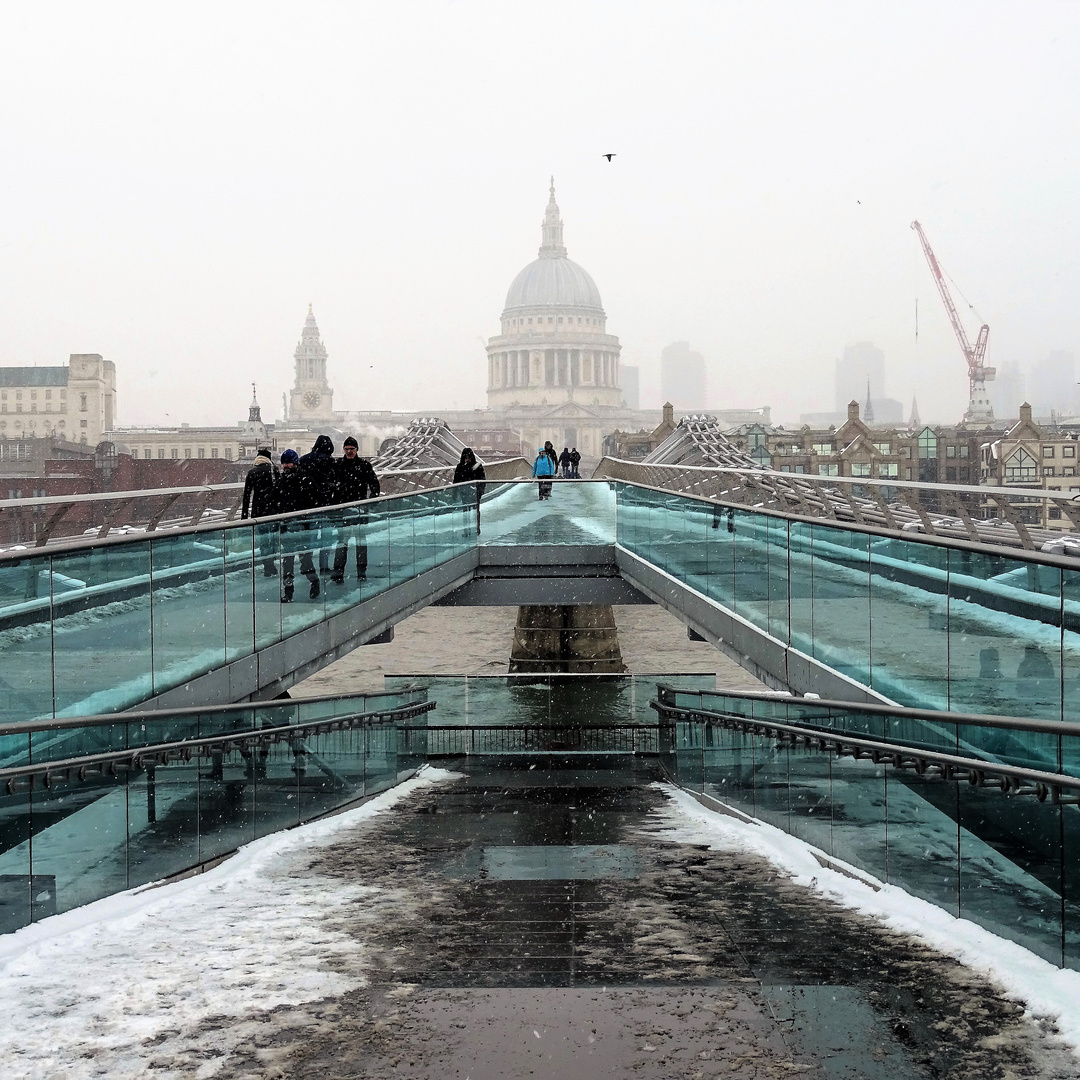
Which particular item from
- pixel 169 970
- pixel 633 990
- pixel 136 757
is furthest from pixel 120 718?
pixel 633 990

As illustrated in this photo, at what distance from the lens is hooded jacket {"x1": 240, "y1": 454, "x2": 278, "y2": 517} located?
1286 cm

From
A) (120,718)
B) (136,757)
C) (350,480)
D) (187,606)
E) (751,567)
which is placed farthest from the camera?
(350,480)

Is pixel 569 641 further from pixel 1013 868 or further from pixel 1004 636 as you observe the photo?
pixel 1013 868

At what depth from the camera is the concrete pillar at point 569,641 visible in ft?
150

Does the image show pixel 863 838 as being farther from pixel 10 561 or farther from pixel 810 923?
pixel 10 561

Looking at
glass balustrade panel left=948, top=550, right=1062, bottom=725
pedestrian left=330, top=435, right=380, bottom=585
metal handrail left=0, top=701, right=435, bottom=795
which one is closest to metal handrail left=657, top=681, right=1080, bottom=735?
glass balustrade panel left=948, top=550, right=1062, bottom=725

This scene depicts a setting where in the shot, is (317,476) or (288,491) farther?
(317,476)

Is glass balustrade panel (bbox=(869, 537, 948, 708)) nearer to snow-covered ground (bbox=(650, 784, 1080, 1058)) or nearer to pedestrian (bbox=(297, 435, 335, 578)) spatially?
snow-covered ground (bbox=(650, 784, 1080, 1058))

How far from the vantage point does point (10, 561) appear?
673cm

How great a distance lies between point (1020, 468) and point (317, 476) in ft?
412

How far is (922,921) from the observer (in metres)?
6.01

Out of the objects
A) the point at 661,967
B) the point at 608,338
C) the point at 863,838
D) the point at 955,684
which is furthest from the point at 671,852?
the point at 608,338

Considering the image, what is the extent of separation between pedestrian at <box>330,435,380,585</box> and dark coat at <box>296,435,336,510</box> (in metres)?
0.15

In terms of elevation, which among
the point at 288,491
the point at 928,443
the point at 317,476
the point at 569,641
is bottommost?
the point at 569,641
